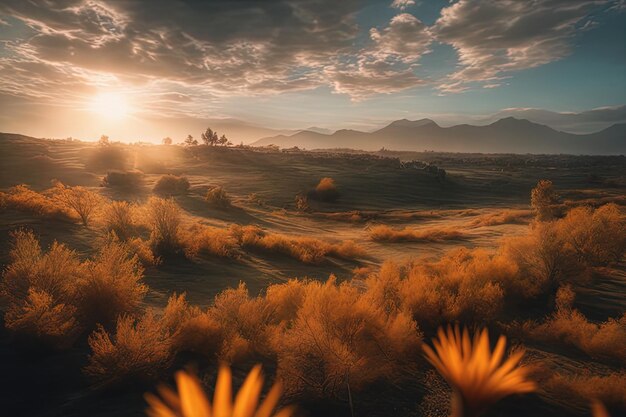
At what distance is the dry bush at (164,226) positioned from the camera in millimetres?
11336

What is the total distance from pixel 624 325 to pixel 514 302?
6.84 feet

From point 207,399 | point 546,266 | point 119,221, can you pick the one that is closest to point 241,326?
point 207,399

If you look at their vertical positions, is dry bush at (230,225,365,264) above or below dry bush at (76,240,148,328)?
below

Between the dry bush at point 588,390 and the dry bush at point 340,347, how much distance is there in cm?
185

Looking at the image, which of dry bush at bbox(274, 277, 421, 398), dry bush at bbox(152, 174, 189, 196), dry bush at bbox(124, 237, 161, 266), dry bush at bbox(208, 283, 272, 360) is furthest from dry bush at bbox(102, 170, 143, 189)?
dry bush at bbox(274, 277, 421, 398)

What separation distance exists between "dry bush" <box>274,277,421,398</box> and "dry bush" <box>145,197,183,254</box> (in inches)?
282

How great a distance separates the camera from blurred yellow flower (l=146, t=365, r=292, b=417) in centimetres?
356

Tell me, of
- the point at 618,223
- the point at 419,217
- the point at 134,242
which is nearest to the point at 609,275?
the point at 618,223

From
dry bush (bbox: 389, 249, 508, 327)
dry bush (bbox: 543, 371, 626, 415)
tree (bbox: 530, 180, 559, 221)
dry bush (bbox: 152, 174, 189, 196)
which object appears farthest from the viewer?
dry bush (bbox: 152, 174, 189, 196)

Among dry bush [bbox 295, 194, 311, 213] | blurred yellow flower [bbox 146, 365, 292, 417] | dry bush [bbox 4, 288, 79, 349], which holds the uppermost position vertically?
dry bush [bbox 4, 288, 79, 349]

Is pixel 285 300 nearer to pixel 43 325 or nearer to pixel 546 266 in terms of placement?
pixel 43 325

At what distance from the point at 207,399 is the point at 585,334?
257 inches

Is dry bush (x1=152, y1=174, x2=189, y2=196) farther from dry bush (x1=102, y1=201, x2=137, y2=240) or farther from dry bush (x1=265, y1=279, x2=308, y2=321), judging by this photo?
dry bush (x1=265, y1=279, x2=308, y2=321)

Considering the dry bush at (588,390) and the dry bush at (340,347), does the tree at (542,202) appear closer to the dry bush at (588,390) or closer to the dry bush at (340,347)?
the dry bush at (588,390)
